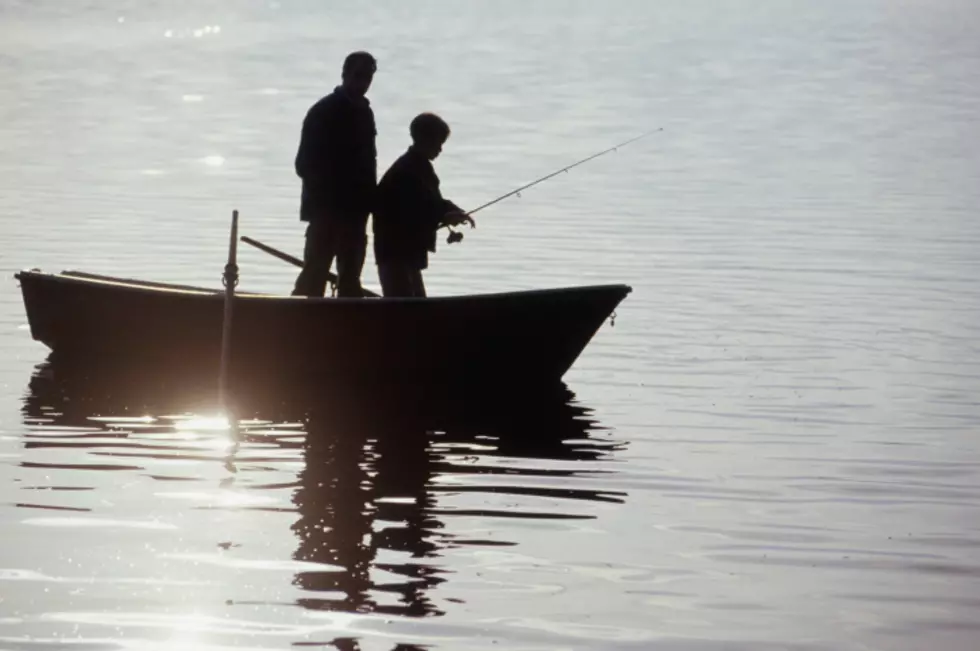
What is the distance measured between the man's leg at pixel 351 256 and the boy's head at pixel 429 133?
2.39 ft

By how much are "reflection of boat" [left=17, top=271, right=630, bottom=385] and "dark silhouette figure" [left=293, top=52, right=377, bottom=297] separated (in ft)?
1.36

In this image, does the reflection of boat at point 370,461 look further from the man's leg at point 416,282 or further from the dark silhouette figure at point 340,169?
the dark silhouette figure at point 340,169

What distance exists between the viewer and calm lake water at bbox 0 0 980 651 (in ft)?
28.0

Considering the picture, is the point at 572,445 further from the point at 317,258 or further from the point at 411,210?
the point at 317,258

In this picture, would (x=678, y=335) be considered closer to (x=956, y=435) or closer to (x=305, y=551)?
(x=956, y=435)

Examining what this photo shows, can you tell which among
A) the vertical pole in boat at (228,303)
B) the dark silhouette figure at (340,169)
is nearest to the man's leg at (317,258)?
the dark silhouette figure at (340,169)

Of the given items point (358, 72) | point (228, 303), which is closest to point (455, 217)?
point (358, 72)

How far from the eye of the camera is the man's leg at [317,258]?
45.4 ft

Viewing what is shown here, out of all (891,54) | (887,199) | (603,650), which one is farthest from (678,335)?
(891,54)

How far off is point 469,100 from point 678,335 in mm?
36334

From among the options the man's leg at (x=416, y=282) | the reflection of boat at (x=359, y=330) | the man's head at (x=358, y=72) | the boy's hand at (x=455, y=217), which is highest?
the man's head at (x=358, y=72)

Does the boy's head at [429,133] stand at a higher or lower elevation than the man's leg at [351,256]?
higher

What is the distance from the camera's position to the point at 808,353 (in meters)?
15.9

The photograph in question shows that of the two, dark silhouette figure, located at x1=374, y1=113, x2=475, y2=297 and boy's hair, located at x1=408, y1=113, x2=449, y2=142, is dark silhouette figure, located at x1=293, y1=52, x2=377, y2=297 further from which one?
boy's hair, located at x1=408, y1=113, x2=449, y2=142
